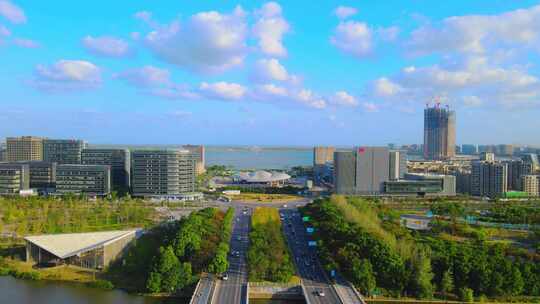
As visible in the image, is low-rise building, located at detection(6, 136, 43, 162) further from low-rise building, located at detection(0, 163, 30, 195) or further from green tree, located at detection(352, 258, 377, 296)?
green tree, located at detection(352, 258, 377, 296)

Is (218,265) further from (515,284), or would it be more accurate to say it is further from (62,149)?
(62,149)

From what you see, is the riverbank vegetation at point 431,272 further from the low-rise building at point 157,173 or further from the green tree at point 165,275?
the low-rise building at point 157,173

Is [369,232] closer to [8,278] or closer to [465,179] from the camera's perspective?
[8,278]

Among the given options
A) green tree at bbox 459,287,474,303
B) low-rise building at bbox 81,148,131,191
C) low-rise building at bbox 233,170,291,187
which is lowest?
green tree at bbox 459,287,474,303

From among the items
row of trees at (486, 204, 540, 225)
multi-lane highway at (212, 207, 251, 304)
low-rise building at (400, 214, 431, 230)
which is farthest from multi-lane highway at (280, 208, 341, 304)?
row of trees at (486, 204, 540, 225)

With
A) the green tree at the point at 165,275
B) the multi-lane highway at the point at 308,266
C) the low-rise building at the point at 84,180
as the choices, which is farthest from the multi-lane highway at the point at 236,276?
the low-rise building at the point at 84,180

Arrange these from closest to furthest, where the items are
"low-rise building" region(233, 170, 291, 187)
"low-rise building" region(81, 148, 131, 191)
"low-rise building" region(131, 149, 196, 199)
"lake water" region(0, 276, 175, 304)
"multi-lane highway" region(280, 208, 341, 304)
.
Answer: "multi-lane highway" region(280, 208, 341, 304) → "lake water" region(0, 276, 175, 304) → "low-rise building" region(131, 149, 196, 199) → "low-rise building" region(81, 148, 131, 191) → "low-rise building" region(233, 170, 291, 187)

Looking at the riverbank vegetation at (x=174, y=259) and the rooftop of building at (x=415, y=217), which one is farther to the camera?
the rooftop of building at (x=415, y=217)
